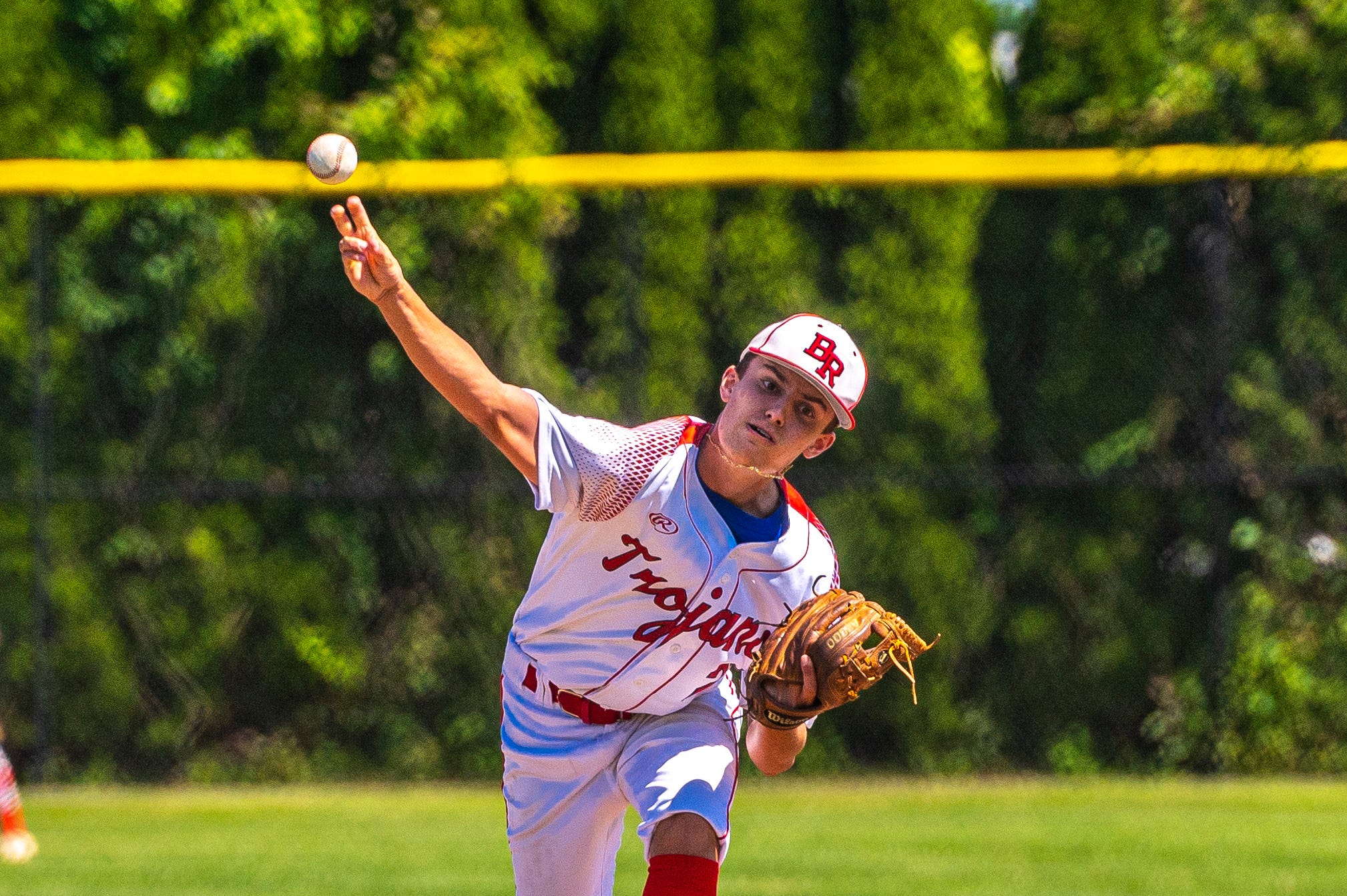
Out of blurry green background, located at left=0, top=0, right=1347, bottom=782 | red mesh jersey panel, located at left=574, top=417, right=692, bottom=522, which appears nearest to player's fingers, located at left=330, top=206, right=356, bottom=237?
red mesh jersey panel, located at left=574, top=417, right=692, bottom=522

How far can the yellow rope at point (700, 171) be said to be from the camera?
8.93 m

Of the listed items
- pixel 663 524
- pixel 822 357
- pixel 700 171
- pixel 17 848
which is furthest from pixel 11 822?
pixel 822 357

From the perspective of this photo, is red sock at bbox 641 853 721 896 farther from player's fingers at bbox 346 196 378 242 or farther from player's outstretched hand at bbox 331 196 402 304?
player's fingers at bbox 346 196 378 242

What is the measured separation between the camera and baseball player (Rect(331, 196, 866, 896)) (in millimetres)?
3820

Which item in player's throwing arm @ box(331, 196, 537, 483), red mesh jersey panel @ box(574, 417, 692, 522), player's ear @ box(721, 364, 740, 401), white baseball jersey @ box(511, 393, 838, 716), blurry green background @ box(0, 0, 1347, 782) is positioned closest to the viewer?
player's throwing arm @ box(331, 196, 537, 483)

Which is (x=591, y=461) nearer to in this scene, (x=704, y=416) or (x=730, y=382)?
A: (x=730, y=382)

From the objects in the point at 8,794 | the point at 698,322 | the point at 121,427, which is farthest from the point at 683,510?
the point at 121,427

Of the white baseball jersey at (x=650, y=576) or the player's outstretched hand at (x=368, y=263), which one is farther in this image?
the white baseball jersey at (x=650, y=576)

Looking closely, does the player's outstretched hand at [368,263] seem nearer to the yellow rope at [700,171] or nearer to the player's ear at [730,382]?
the player's ear at [730,382]

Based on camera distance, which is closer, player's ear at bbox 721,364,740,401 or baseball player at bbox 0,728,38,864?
player's ear at bbox 721,364,740,401

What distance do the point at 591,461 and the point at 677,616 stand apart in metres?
0.45

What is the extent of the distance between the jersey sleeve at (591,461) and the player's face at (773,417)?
18 cm

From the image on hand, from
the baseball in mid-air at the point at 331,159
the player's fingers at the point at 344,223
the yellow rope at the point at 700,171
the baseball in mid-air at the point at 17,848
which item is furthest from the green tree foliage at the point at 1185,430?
the player's fingers at the point at 344,223

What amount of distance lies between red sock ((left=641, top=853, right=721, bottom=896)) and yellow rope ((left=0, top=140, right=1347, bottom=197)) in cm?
573
